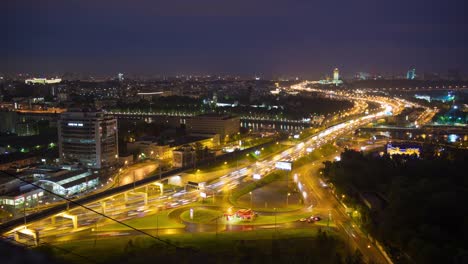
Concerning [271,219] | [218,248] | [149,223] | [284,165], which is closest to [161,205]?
[149,223]

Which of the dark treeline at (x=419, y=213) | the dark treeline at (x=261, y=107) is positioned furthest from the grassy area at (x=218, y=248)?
the dark treeline at (x=261, y=107)

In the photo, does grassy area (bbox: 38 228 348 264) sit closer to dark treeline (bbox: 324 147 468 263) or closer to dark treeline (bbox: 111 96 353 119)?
dark treeline (bbox: 324 147 468 263)

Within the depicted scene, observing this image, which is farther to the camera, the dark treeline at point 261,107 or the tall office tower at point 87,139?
the dark treeline at point 261,107

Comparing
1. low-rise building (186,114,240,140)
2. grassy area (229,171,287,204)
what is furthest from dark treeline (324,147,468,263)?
low-rise building (186,114,240,140)

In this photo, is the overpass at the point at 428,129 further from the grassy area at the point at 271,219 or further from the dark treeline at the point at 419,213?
the grassy area at the point at 271,219

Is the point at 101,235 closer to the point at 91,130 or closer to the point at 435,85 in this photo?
the point at 91,130
